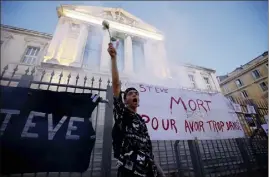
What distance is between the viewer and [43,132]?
91.9 inches

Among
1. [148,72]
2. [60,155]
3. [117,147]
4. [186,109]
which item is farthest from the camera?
[148,72]

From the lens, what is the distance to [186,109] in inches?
149

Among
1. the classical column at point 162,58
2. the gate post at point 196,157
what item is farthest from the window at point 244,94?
the gate post at point 196,157

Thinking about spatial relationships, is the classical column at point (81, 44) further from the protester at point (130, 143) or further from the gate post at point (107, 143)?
the protester at point (130, 143)

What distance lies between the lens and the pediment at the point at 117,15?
51.8ft

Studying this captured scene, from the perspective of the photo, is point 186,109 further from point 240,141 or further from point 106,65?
point 106,65

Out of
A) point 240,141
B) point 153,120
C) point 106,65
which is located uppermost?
point 106,65

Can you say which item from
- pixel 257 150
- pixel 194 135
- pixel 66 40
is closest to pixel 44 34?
pixel 66 40

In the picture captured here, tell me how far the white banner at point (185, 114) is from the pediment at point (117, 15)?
588 inches

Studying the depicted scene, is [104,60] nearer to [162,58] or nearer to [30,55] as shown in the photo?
[162,58]

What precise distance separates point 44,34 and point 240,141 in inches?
754

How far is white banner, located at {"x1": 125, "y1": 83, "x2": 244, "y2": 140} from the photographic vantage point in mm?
3264

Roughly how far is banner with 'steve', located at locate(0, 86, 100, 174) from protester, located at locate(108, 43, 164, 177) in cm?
99

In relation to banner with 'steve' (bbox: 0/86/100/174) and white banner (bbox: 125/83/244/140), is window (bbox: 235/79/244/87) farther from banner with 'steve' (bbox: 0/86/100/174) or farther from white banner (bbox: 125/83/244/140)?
banner with 'steve' (bbox: 0/86/100/174)
